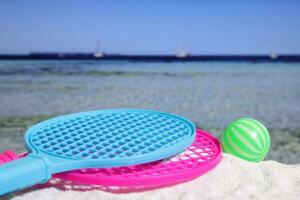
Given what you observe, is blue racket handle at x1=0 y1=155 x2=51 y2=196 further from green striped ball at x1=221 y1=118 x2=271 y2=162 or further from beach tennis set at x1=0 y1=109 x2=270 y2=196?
green striped ball at x1=221 y1=118 x2=271 y2=162

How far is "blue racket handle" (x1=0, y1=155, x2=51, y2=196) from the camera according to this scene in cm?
159

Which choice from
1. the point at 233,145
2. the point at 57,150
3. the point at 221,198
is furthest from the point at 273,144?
the point at 57,150

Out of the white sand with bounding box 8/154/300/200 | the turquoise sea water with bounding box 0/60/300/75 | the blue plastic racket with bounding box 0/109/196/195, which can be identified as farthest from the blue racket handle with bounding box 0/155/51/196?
the turquoise sea water with bounding box 0/60/300/75

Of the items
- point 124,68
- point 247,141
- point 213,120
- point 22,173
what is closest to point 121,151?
point 22,173

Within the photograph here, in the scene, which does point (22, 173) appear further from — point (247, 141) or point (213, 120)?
point (213, 120)

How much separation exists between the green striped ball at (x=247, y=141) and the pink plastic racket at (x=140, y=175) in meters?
0.37

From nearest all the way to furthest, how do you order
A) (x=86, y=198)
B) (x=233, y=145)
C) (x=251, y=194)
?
(x=86, y=198) < (x=251, y=194) < (x=233, y=145)

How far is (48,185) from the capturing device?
6.30 feet

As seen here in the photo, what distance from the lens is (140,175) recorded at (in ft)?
6.23

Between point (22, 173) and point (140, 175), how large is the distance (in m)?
0.59

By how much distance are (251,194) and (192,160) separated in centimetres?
42

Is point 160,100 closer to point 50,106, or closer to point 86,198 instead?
point 50,106

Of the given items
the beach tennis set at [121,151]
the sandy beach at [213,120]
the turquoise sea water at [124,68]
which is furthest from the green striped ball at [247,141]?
the turquoise sea water at [124,68]

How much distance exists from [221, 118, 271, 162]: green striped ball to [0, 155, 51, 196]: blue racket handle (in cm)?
134
